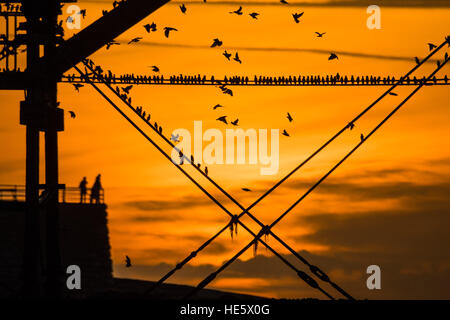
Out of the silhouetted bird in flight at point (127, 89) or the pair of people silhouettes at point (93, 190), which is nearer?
the silhouetted bird in flight at point (127, 89)

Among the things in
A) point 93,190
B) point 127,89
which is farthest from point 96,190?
point 127,89

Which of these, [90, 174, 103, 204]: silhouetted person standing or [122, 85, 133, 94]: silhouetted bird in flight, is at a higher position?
[90, 174, 103, 204]: silhouetted person standing

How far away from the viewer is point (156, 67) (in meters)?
25.8

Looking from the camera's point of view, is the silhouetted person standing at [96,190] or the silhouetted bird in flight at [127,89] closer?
the silhouetted bird in flight at [127,89]

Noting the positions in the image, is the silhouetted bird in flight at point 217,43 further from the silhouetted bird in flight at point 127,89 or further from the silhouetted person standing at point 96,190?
the silhouetted person standing at point 96,190

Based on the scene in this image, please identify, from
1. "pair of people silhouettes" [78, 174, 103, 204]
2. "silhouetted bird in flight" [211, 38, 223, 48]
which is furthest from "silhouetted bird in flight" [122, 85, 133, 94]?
"pair of people silhouettes" [78, 174, 103, 204]

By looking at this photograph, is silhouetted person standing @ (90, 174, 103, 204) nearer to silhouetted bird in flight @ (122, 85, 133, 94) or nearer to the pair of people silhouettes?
the pair of people silhouettes

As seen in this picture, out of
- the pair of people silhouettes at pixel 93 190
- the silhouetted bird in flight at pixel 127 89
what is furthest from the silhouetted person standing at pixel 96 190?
the silhouetted bird in flight at pixel 127 89

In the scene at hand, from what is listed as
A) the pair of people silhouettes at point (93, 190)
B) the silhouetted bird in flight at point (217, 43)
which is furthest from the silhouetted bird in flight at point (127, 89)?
the pair of people silhouettes at point (93, 190)

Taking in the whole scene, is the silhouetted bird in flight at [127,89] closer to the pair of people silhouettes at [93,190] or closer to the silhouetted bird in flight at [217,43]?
the silhouetted bird in flight at [217,43]

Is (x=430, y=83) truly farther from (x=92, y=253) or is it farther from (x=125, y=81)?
(x=92, y=253)

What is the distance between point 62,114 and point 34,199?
6.99ft

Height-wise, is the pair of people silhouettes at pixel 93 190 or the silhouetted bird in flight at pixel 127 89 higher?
the pair of people silhouettes at pixel 93 190
